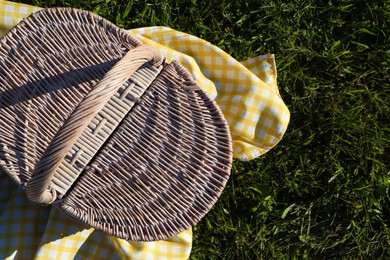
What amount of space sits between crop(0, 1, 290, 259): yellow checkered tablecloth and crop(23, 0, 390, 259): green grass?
1.07 ft

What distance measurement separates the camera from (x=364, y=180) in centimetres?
197

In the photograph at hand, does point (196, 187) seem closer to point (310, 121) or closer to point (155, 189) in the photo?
point (155, 189)

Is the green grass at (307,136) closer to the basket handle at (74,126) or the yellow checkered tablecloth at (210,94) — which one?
the yellow checkered tablecloth at (210,94)

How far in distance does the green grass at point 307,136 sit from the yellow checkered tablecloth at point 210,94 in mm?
326

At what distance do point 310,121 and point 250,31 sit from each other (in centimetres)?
42

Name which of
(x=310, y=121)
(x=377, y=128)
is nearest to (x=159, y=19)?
(x=310, y=121)

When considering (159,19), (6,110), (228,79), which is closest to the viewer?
(6,110)

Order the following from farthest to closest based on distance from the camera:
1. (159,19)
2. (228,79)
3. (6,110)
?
(159,19)
(228,79)
(6,110)

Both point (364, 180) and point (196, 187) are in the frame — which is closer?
point (196, 187)

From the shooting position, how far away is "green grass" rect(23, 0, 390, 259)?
1943 mm

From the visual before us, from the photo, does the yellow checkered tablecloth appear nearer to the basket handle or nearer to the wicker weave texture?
the wicker weave texture

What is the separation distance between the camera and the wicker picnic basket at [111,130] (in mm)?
1276

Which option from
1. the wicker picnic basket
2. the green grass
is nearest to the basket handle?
the wicker picnic basket

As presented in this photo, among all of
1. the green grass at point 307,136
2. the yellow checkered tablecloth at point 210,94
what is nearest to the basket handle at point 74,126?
the yellow checkered tablecloth at point 210,94
